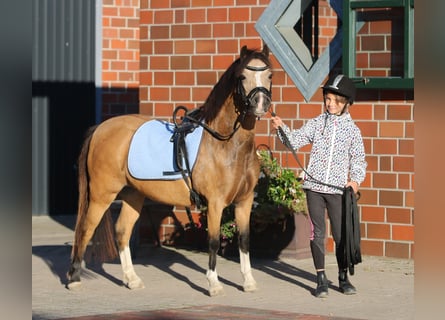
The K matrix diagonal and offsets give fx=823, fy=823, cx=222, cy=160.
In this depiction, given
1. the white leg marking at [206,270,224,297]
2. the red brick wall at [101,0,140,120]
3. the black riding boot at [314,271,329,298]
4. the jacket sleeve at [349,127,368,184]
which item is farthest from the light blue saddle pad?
the red brick wall at [101,0,140,120]

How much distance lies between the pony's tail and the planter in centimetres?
170

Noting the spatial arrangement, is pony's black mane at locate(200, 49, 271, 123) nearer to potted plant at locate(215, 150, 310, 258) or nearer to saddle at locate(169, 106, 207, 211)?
saddle at locate(169, 106, 207, 211)

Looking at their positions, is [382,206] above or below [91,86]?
below

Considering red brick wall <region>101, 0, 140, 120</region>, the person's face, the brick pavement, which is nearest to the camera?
the brick pavement

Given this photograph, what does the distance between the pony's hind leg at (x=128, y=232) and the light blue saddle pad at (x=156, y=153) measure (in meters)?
0.58

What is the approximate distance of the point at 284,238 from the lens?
9.05 metres

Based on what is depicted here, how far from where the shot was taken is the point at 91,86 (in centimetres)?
1310

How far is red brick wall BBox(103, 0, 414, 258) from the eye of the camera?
8930 mm

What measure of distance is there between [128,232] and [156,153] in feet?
2.97
